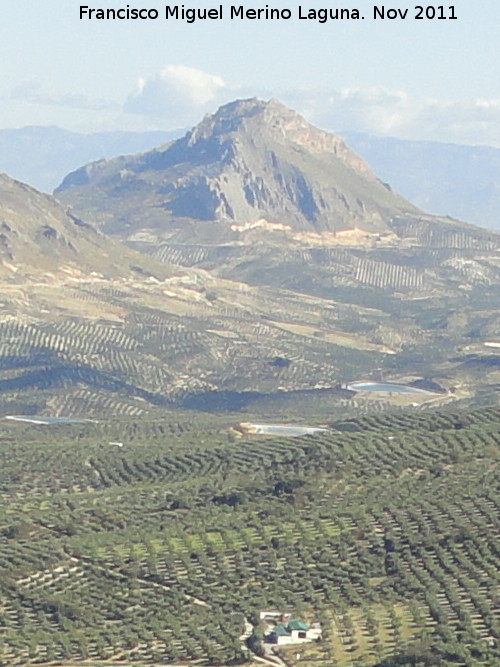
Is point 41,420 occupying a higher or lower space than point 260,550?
lower

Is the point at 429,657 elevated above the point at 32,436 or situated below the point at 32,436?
above

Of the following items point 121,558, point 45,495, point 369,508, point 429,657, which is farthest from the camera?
point 45,495

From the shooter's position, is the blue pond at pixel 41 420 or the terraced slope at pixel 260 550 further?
the blue pond at pixel 41 420

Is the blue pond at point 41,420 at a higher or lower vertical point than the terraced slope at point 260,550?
lower

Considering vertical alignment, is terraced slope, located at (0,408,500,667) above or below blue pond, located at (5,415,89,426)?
above

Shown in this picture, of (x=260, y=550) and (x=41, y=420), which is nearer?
(x=260, y=550)

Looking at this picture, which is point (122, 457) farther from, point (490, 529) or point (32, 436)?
point (490, 529)

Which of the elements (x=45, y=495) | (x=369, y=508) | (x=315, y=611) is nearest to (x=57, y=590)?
(x=315, y=611)

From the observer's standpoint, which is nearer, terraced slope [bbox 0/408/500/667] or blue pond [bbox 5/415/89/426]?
terraced slope [bbox 0/408/500/667]
